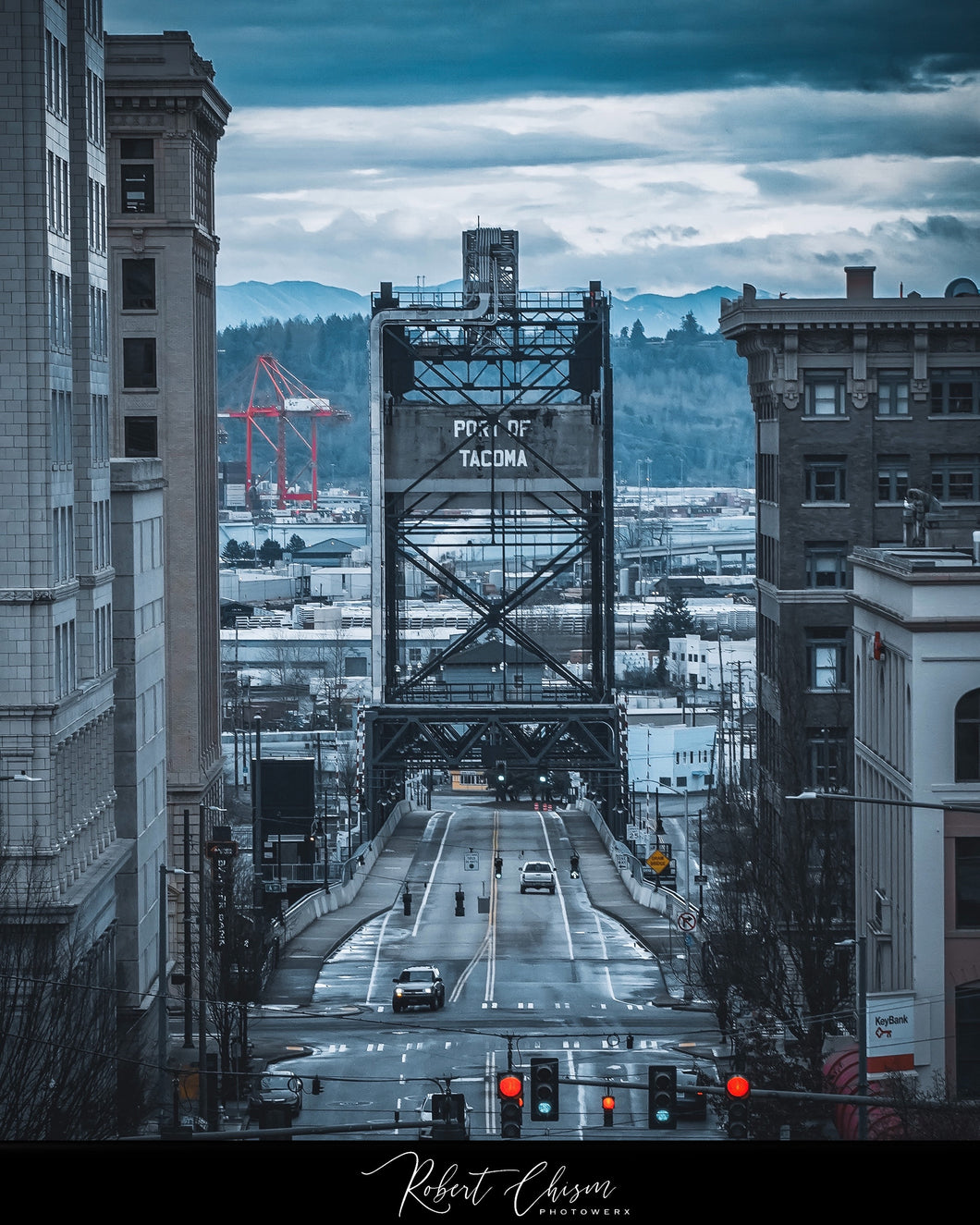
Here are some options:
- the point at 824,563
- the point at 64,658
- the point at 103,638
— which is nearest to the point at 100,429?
the point at 103,638

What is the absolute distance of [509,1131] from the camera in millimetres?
25250

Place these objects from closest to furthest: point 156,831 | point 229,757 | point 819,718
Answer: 1. point 156,831
2. point 819,718
3. point 229,757

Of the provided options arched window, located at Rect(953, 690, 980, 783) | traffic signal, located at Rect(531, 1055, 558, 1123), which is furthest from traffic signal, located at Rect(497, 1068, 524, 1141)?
arched window, located at Rect(953, 690, 980, 783)

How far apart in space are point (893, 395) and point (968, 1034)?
29736 millimetres

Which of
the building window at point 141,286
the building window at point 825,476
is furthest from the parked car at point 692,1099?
the building window at point 141,286

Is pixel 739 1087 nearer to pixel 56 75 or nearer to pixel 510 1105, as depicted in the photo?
pixel 510 1105

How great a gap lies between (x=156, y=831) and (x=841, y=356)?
24489 mm

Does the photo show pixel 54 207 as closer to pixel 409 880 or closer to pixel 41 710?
pixel 41 710

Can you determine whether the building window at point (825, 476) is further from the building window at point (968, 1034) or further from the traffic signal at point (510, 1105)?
the traffic signal at point (510, 1105)

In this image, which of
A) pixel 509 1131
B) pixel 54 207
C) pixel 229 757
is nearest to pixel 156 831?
pixel 54 207

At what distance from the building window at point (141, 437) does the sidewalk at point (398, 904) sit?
1623 cm

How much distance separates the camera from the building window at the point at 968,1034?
117 feet

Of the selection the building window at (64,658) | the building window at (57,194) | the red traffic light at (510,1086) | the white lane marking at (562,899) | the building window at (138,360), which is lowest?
the white lane marking at (562,899)

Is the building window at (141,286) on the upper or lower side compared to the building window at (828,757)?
upper
